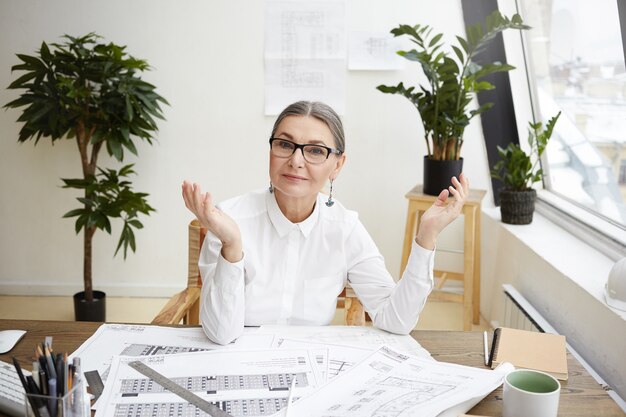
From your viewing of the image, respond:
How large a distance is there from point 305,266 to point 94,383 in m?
0.76

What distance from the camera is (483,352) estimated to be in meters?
1.52

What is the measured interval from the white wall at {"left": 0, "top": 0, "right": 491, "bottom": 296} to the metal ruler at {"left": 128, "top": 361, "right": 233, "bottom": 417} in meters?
2.78

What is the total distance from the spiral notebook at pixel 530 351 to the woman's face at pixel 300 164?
64cm

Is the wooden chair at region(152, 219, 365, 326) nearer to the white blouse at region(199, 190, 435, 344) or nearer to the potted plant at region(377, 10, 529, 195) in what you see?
the white blouse at region(199, 190, 435, 344)

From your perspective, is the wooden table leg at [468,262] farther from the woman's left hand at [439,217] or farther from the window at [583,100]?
the woman's left hand at [439,217]

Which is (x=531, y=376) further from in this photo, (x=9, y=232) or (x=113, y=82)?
(x=9, y=232)

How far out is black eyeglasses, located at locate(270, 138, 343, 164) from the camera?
1.80 m

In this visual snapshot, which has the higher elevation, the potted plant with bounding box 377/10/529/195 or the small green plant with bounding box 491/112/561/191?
the potted plant with bounding box 377/10/529/195

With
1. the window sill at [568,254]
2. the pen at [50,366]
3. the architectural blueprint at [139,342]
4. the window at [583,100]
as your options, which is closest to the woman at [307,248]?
the architectural blueprint at [139,342]

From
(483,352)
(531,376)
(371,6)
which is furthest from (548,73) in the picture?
(531,376)

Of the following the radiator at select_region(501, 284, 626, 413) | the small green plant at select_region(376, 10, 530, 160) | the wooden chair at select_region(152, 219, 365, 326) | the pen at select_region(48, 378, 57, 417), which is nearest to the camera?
the pen at select_region(48, 378, 57, 417)

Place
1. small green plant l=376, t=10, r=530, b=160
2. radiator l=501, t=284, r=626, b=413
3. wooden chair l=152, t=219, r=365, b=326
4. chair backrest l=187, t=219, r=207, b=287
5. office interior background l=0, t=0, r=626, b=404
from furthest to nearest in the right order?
office interior background l=0, t=0, r=626, b=404
small green plant l=376, t=10, r=530, b=160
radiator l=501, t=284, r=626, b=413
chair backrest l=187, t=219, r=207, b=287
wooden chair l=152, t=219, r=365, b=326

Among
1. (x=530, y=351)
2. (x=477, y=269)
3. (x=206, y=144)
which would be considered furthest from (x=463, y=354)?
(x=206, y=144)

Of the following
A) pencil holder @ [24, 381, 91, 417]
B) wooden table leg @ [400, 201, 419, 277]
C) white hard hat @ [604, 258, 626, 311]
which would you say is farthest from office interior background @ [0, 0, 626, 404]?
pencil holder @ [24, 381, 91, 417]
